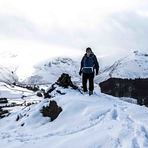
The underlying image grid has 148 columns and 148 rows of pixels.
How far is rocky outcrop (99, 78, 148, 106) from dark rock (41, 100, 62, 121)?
101 ft

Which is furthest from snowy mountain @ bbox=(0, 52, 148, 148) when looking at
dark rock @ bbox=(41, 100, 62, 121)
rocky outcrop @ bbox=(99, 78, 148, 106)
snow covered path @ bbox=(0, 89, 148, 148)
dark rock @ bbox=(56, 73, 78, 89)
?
rocky outcrop @ bbox=(99, 78, 148, 106)

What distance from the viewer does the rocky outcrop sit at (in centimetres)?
5659

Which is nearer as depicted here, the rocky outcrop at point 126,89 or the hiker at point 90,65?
the hiker at point 90,65

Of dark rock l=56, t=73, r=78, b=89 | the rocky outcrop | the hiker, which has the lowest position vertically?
the rocky outcrop

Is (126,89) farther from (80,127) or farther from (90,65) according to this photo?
(80,127)

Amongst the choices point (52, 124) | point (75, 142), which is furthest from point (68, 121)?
point (75, 142)

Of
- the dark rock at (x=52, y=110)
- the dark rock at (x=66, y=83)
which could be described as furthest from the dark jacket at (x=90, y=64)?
the dark rock at (x=52, y=110)

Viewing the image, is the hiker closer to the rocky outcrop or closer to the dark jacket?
the dark jacket

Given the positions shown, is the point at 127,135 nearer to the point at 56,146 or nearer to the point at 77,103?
the point at 56,146

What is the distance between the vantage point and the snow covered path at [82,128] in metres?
15.3

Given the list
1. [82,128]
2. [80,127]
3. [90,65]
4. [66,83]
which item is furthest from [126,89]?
[82,128]

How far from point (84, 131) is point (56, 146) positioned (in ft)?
6.15

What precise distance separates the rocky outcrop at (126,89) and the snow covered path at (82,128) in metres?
31.7

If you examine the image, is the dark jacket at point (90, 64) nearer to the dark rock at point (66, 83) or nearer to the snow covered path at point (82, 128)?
the dark rock at point (66, 83)
